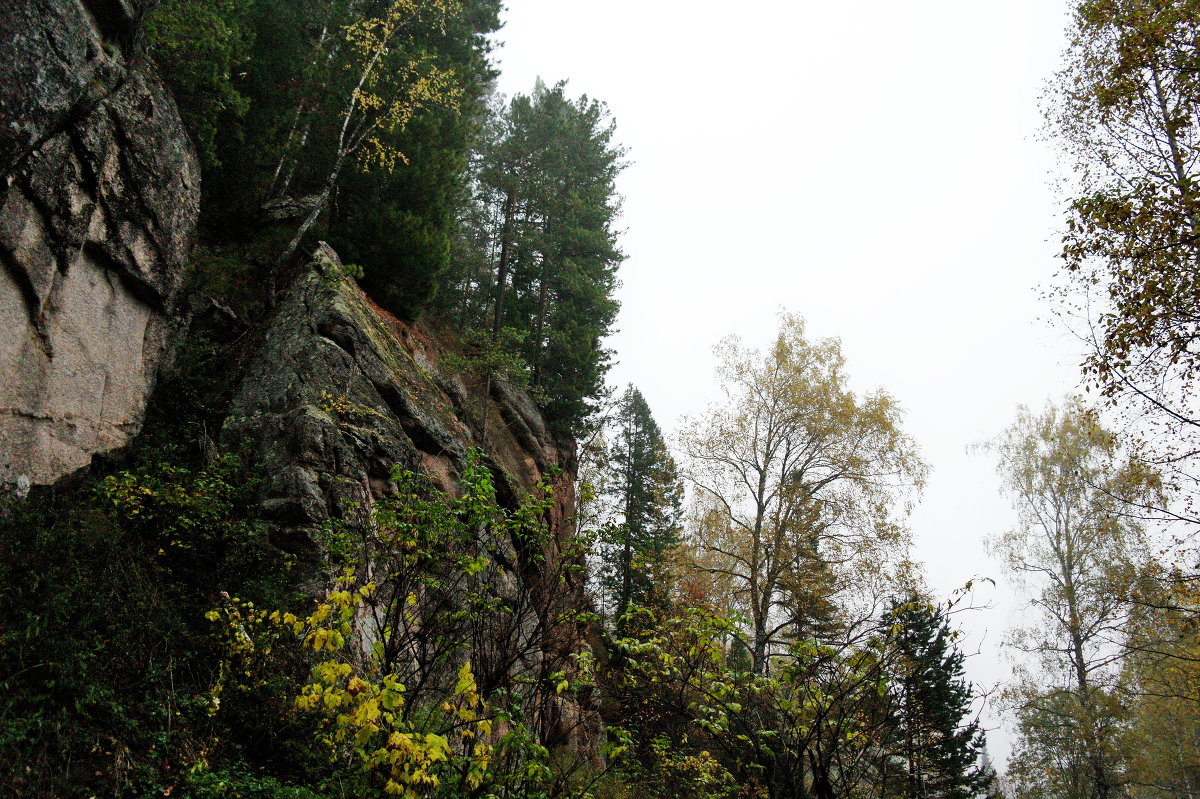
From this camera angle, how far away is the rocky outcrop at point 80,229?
19.5 feet

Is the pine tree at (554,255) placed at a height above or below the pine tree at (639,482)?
above

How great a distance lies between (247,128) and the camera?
1241cm

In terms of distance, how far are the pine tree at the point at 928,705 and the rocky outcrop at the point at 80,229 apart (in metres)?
8.57

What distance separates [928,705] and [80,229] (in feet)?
35.6

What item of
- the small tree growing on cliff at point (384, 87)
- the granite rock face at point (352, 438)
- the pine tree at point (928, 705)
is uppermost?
the small tree growing on cliff at point (384, 87)

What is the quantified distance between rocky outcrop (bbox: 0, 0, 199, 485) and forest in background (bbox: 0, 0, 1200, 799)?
2.37 ft

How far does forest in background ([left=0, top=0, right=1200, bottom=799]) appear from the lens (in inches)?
173

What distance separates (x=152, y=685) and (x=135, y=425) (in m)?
3.96

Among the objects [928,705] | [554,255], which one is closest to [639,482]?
[554,255]

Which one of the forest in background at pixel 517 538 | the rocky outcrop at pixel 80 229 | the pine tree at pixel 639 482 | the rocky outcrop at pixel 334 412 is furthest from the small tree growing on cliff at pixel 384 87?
the pine tree at pixel 639 482

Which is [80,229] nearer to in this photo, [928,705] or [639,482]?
[928,705]

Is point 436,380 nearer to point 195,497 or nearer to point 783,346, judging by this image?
point 195,497

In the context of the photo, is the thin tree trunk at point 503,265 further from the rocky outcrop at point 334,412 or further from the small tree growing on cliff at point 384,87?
the rocky outcrop at point 334,412

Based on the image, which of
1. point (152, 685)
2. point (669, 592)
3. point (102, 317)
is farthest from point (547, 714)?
point (669, 592)
